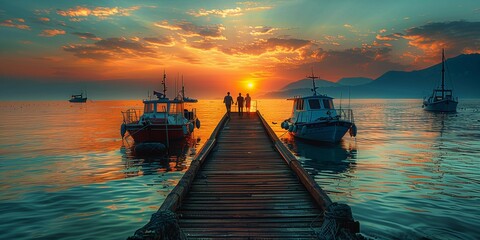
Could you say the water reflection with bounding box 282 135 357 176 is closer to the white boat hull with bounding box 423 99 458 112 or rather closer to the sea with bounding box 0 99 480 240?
the sea with bounding box 0 99 480 240

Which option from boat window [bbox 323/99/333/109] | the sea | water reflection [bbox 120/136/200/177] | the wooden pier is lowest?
the sea

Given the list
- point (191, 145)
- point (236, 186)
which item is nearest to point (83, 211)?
point (236, 186)

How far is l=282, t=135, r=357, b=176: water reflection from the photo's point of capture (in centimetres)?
1741

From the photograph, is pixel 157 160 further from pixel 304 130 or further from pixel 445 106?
pixel 445 106

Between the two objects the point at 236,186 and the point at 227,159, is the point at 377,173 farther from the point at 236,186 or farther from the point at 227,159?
the point at 236,186

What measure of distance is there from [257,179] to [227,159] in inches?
134

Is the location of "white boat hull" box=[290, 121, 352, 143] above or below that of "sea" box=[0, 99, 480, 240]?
above

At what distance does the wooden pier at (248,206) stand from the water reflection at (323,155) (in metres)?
5.70

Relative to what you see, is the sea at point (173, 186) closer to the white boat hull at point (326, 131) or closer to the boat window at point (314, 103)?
the white boat hull at point (326, 131)

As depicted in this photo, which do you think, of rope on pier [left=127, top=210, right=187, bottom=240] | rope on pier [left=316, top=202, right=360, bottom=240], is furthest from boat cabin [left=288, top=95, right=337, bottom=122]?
rope on pier [left=127, top=210, right=187, bottom=240]

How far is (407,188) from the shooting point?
1316 centimetres

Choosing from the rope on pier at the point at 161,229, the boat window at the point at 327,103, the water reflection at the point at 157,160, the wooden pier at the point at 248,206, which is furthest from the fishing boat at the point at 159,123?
the rope on pier at the point at 161,229

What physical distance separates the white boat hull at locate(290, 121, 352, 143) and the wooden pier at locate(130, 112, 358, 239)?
12.9 metres

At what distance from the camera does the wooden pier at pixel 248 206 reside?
5730 millimetres
